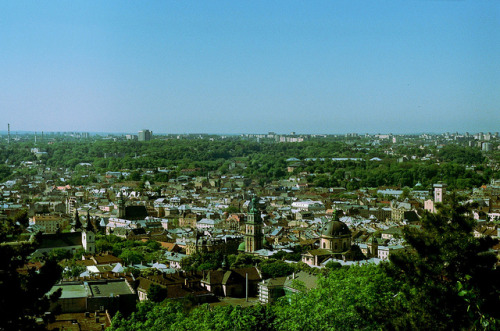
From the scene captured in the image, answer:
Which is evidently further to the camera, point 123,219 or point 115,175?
point 115,175

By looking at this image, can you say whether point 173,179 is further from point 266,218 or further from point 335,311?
point 335,311

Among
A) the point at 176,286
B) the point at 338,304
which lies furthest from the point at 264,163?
the point at 338,304

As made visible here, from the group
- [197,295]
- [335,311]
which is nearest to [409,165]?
[197,295]

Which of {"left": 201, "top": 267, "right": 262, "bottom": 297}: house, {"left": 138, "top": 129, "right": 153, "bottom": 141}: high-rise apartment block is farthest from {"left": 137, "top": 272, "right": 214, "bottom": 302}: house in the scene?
{"left": 138, "top": 129, "right": 153, "bottom": 141}: high-rise apartment block

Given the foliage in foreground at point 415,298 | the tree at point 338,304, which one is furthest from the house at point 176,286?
the tree at point 338,304

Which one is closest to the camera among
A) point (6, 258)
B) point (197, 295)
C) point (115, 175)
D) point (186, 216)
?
point (6, 258)

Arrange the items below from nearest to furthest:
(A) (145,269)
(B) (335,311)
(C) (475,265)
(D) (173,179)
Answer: (C) (475,265) → (B) (335,311) → (A) (145,269) → (D) (173,179)
